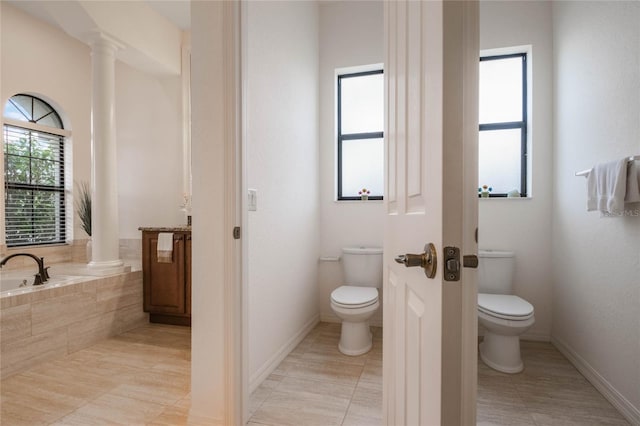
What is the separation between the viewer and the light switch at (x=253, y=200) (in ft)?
5.62

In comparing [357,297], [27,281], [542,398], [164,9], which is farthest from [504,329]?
[164,9]

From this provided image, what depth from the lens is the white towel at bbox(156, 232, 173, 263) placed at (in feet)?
8.95

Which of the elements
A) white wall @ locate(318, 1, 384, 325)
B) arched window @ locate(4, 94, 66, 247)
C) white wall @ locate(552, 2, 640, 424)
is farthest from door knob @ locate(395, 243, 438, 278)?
arched window @ locate(4, 94, 66, 247)

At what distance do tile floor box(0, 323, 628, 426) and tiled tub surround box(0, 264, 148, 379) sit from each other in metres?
0.10

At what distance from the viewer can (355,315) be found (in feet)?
6.87

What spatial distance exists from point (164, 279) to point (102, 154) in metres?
1.27

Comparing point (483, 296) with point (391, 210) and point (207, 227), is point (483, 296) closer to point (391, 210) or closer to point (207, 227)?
point (391, 210)

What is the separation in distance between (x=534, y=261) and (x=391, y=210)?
2.05 metres

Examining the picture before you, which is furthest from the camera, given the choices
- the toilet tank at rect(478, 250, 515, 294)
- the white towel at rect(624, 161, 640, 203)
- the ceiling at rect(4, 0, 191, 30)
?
the ceiling at rect(4, 0, 191, 30)

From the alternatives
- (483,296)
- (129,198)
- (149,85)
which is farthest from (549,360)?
(149,85)

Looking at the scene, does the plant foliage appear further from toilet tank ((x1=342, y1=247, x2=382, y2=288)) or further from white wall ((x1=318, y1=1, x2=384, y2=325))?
toilet tank ((x1=342, y1=247, x2=382, y2=288))

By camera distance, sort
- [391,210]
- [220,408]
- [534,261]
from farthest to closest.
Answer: [534,261], [220,408], [391,210]

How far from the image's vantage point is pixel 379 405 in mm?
1603

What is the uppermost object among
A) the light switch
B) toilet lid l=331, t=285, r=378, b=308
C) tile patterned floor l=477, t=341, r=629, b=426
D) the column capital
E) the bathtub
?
the column capital
